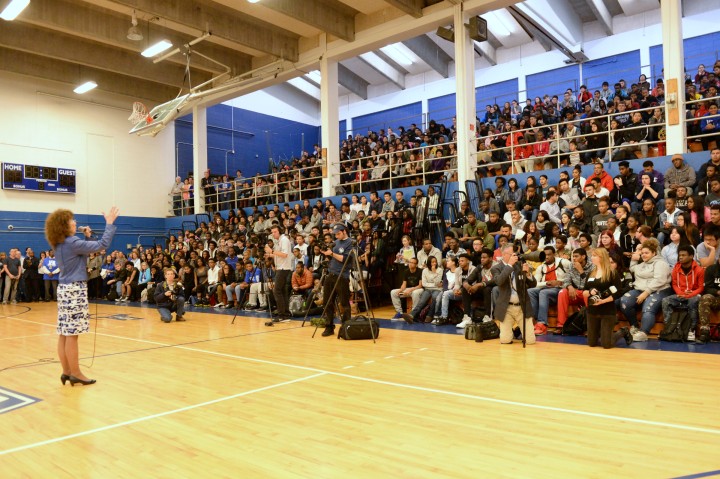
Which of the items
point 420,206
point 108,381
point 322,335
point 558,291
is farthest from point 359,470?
point 420,206

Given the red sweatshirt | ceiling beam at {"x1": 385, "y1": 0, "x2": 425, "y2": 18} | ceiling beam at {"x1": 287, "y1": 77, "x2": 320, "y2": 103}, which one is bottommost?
the red sweatshirt

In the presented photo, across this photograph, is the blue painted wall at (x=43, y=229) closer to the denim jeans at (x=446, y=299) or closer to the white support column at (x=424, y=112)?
the white support column at (x=424, y=112)

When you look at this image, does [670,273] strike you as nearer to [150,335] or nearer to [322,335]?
[322,335]

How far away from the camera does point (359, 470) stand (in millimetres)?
2963

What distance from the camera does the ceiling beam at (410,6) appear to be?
12.7 metres

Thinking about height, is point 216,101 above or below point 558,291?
above

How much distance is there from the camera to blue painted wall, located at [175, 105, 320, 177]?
72.6ft

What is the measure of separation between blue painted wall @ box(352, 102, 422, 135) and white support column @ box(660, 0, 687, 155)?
12121 millimetres

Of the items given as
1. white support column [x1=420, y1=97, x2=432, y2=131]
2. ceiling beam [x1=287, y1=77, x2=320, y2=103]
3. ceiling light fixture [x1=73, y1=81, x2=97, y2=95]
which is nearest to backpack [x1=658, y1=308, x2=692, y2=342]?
white support column [x1=420, y1=97, x2=432, y2=131]

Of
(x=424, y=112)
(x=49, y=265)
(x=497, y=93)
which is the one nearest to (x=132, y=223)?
(x=49, y=265)

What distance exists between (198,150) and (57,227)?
611 inches

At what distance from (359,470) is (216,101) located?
18.5 m

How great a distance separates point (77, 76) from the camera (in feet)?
61.4

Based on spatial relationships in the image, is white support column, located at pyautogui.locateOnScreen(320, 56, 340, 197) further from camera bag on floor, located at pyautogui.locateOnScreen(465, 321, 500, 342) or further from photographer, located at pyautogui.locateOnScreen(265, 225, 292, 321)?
camera bag on floor, located at pyautogui.locateOnScreen(465, 321, 500, 342)
